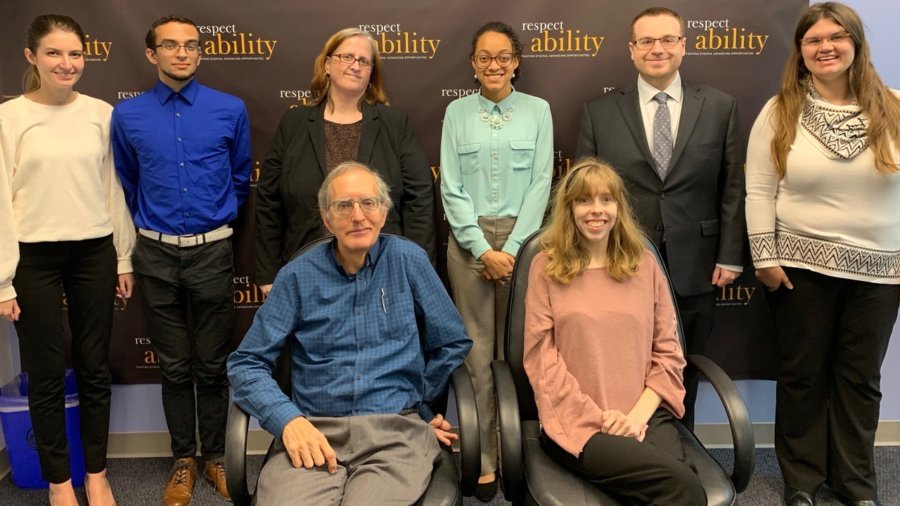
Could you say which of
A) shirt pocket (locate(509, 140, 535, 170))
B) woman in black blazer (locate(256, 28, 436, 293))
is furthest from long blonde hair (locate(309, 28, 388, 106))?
shirt pocket (locate(509, 140, 535, 170))

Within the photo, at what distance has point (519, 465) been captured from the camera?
6.25 ft

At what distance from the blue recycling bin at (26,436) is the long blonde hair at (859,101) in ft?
9.52

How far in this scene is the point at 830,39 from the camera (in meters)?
2.50

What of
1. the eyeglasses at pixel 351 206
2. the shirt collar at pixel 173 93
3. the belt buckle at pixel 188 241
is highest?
the shirt collar at pixel 173 93

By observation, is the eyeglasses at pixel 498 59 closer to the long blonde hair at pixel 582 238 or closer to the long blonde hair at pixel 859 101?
the long blonde hair at pixel 582 238

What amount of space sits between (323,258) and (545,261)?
2.20ft

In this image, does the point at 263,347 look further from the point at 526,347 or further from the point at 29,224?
the point at 29,224

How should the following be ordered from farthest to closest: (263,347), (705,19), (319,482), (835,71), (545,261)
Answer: (705,19)
(835,71)
(545,261)
(263,347)
(319,482)

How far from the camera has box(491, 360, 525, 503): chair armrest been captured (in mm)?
1892

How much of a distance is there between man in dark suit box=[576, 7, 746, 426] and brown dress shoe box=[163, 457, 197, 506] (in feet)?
6.59

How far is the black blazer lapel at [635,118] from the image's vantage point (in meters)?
2.75

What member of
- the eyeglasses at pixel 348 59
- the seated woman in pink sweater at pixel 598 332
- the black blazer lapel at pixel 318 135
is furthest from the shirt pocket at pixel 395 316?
the eyeglasses at pixel 348 59

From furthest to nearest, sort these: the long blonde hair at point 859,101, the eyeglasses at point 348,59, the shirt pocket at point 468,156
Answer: the shirt pocket at point 468,156 < the eyeglasses at point 348,59 < the long blonde hair at point 859,101

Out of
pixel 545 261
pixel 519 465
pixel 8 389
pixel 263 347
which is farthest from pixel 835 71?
pixel 8 389
